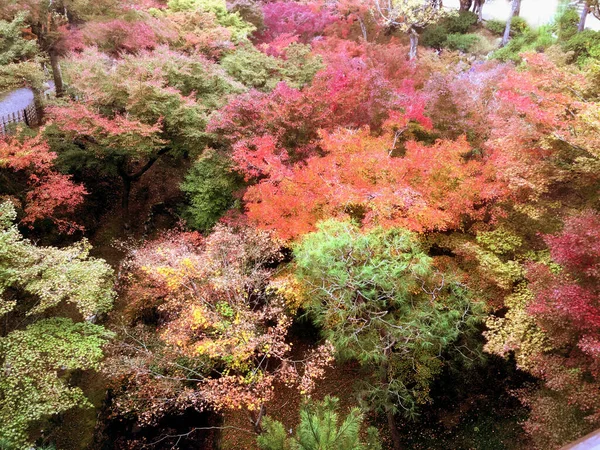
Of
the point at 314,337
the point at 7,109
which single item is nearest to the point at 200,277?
the point at 314,337

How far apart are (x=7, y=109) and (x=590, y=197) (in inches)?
1015

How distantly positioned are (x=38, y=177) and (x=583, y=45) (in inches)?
1019

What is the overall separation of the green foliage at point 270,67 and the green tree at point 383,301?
1125 cm

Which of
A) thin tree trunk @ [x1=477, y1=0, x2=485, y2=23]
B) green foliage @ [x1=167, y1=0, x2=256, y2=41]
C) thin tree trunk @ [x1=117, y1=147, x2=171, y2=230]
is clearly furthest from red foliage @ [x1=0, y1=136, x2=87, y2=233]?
thin tree trunk @ [x1=477, y1=0, x2=485, y2=23]

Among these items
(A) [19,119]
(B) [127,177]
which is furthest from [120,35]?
(B) [127,177]

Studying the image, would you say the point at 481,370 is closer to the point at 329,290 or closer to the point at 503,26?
the point at 329,290

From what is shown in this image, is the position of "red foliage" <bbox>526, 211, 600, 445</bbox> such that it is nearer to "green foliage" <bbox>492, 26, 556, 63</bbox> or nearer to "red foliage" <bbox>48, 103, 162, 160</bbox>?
"red foliage" <bbox>48, 103, 162, 160</bbox>

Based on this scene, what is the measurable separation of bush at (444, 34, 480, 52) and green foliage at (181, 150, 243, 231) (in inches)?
816

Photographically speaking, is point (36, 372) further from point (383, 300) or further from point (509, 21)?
point (509, 21)

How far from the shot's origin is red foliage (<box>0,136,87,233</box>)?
14.8 meters

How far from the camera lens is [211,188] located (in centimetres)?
1670

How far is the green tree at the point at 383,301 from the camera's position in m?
10.3

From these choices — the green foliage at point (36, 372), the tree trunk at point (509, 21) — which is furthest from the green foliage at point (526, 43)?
the green foliage at point (36, 372)

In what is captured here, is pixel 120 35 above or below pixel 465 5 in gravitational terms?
below
